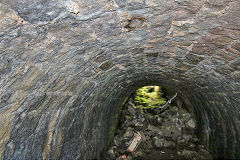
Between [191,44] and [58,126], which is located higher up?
[191,44]

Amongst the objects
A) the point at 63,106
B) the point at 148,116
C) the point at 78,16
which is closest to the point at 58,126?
the point at 63,106

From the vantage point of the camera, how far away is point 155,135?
8156 millimetres

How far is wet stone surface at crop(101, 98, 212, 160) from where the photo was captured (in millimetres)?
6453

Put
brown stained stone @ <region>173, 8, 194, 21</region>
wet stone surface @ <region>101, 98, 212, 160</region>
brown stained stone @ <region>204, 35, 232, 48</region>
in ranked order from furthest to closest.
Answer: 1. wet stone surface @ <region>101, 98, 212, 160</region>
2. brown stained stone @ <region>204, 35, 232, 48</region>
3. brown stained stone @ <region>173, 8, 194, 21</region>

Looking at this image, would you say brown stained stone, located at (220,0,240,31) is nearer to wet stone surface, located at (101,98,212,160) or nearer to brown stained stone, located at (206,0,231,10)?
brown stained stone, located at (206,0,231,10)

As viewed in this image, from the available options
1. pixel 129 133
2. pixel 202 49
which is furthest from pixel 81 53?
pixel 129 133

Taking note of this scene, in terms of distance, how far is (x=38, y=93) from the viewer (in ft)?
7.57

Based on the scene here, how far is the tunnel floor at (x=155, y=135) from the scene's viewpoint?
648cm

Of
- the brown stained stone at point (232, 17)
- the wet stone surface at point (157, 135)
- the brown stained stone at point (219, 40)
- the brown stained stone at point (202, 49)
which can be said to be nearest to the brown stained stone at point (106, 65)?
the brown stained stone at point (202, 49)

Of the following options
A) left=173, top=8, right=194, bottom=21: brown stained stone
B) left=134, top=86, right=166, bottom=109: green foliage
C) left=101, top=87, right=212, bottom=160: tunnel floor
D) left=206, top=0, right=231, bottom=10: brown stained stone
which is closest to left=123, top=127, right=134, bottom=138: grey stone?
left=101, top=87, right=212, bottom=160: tunnel floor

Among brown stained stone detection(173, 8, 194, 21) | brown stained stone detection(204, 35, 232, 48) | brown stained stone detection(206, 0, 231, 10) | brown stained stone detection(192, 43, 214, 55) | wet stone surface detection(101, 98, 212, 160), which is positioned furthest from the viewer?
wet stone surface detection(101, 98, 212, 160)

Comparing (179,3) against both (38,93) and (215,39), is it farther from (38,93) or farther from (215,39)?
(38,93)

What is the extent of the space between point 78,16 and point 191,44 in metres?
1.58

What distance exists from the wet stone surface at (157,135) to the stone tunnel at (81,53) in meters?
3.08
